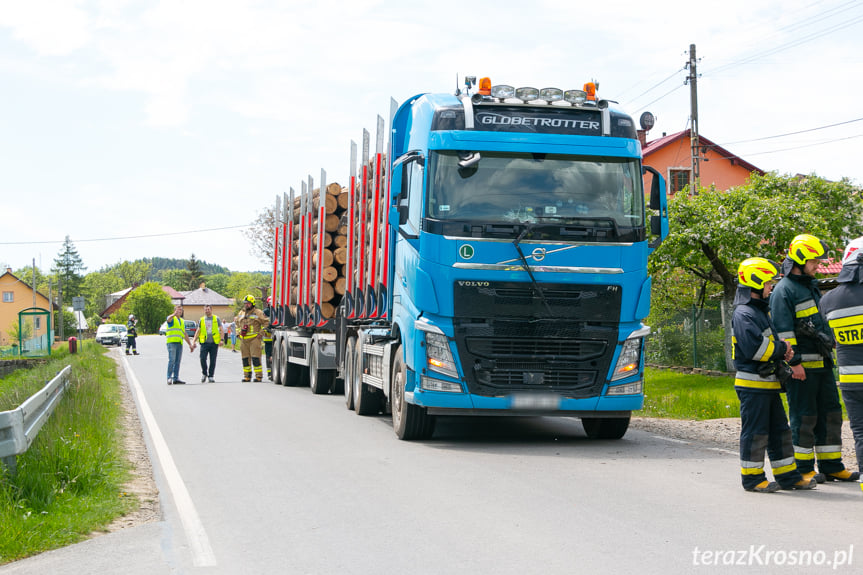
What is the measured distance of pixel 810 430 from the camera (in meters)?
7.61

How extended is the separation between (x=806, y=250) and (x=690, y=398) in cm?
982

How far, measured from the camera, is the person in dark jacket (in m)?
6.58

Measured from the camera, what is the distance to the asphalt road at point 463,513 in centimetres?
529

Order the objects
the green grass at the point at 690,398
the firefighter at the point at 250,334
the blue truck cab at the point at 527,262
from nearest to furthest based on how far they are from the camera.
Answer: the blue truck cab at the point at 527,262 → the green grass at the point at 690,398 → the firefighter at the point at 250,334

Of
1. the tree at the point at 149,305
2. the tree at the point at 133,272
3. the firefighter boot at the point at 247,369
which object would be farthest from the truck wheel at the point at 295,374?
the tree at the point at 133,272

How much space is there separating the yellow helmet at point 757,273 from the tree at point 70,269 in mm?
149317

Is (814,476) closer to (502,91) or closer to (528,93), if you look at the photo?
(528,93)

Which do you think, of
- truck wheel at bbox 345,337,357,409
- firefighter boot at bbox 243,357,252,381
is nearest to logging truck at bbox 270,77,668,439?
truck wheel at bbox 345,337,357,409

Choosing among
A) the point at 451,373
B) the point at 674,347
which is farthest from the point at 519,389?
the point at 674,347

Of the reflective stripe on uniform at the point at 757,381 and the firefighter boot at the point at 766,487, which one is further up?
the reflective stripe on uniform at the point at 757,381

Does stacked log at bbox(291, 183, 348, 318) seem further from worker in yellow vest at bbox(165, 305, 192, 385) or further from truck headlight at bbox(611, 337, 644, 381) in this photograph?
truck headlight at bbox(611, 337, 644, 381)

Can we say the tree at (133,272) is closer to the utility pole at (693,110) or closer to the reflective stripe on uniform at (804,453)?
the utility pole at (693,110)

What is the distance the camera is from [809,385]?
25.0ft

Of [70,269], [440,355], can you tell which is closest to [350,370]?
[440,355]
